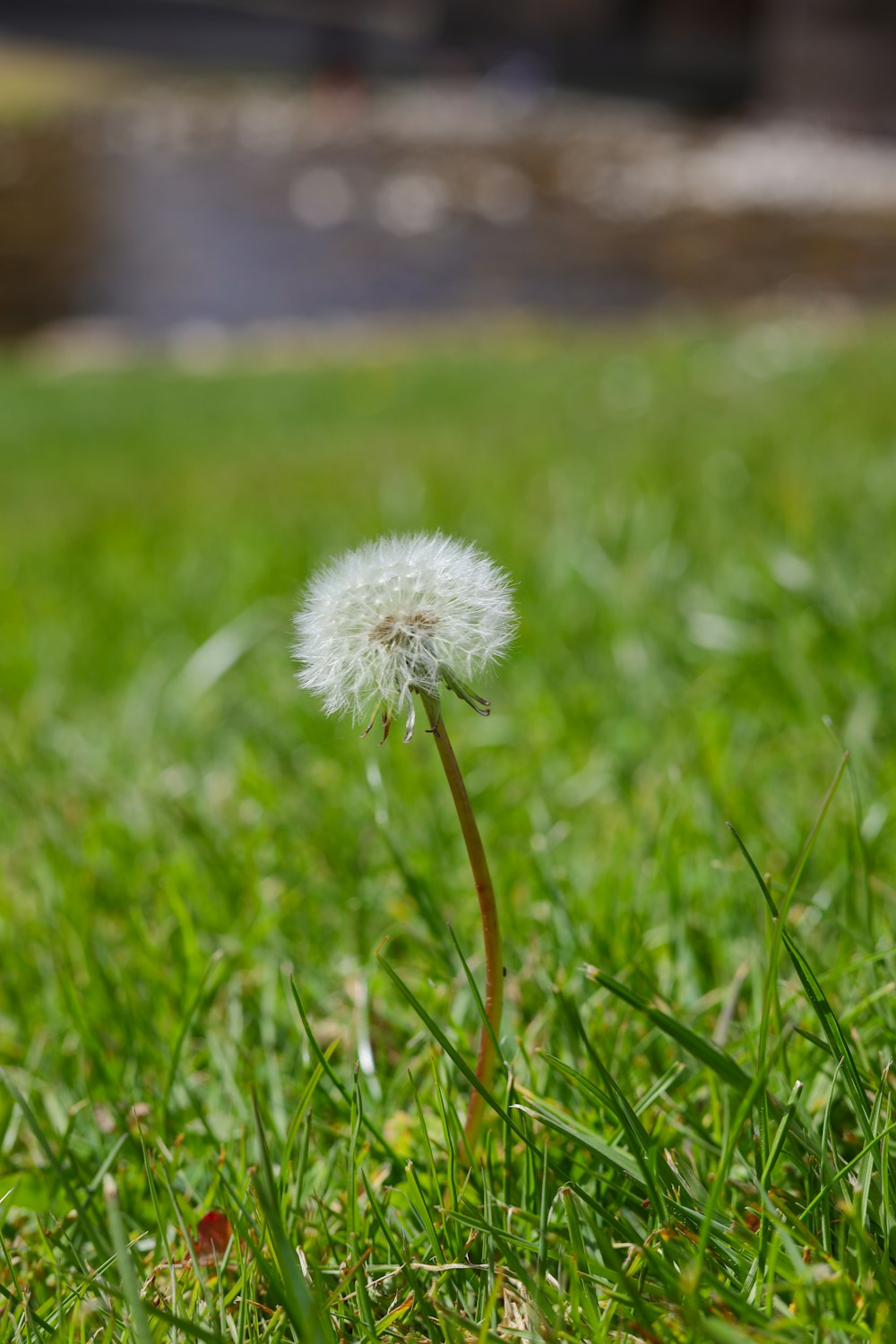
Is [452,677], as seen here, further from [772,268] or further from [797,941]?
[772,268]

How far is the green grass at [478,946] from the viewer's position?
2.44 ft

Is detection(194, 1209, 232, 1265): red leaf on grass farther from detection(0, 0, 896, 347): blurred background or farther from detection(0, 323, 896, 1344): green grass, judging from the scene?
detection(0, 0, 896, 347): blurred background

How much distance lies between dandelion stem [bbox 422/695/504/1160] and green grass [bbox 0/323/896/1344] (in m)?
0.03

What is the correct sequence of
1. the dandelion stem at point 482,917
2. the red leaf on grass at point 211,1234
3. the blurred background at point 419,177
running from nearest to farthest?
the dandelion stem at point 482,917
the red leaf on grass at point 211,1234
the blurred background at point 419,177

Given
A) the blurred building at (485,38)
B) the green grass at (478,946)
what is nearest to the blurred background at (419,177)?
the blurred building at (485,38)

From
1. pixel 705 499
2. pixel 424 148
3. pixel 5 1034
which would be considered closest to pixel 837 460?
pixel 705 499

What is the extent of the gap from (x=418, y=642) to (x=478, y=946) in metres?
0.58

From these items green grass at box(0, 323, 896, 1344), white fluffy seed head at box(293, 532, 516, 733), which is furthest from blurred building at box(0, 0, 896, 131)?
white fluffy seed head at box(293, 532, 516, 733)

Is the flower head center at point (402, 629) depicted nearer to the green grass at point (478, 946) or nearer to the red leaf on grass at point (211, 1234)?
the green grass at point (478, 946)

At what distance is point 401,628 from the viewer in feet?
2.34

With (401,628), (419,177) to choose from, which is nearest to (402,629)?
(401,628)

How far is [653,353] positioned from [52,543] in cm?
530

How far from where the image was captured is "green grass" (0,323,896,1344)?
745mm

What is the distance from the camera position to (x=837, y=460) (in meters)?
3.16
